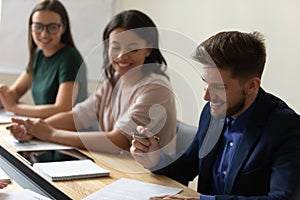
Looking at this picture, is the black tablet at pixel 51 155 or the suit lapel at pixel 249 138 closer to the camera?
the suit lapel at pixel 249 138

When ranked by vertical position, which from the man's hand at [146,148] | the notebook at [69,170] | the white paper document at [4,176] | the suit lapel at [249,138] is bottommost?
the notebook at [69,170]

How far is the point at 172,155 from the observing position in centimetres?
186

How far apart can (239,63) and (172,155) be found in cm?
52

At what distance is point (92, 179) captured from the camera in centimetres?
167

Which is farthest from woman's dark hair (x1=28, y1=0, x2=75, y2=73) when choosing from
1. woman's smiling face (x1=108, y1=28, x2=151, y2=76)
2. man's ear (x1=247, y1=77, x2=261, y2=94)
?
man's ear (x1=247, y1=77, x2=261, y2=94)

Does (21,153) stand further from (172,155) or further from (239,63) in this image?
(239,63)

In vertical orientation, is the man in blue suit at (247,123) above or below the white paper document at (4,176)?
above

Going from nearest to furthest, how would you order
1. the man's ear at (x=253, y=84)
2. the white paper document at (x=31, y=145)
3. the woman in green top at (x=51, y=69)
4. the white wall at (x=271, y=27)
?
1. the man's ear at (x=253, y=84)
2. the white paper document at (x=31, y=145)
3. the white wall at (x=271, y=27)
4. the woman in green top at (x=51, y=69)

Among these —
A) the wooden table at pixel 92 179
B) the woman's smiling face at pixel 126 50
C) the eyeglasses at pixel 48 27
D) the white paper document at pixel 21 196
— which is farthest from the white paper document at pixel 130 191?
the eyeglasses at pixel 48 27

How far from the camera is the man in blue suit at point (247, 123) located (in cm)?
144

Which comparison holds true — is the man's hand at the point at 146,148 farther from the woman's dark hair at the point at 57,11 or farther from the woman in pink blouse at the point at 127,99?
the woman's dark hair at the point at 57,11

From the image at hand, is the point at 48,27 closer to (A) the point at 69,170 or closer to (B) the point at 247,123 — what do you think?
(A) the point at 69,170

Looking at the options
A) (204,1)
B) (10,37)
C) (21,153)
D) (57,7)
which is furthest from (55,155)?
(10,37)

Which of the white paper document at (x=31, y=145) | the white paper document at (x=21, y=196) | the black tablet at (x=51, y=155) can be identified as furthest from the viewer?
the white paper document at (x=31, y=145)
